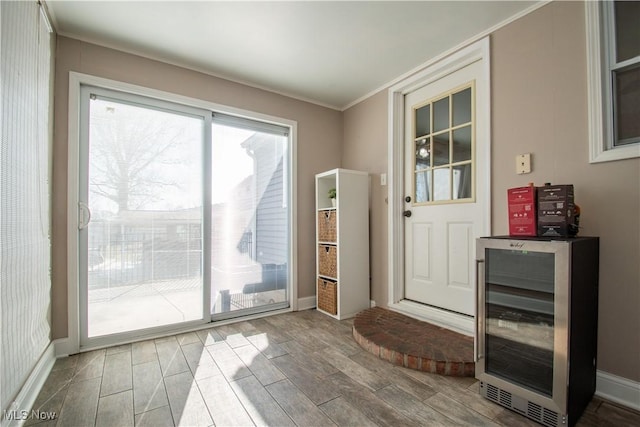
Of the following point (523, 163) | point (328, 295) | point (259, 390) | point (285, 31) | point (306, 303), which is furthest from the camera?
point (306, 303)

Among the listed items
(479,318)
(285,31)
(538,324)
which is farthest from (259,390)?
(285,31)

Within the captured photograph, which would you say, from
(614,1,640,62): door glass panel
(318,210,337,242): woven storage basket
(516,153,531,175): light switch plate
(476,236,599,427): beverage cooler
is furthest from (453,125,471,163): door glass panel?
(318,210,337,242): woven storage basket

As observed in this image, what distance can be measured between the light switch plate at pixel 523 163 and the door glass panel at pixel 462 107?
23.5 inches

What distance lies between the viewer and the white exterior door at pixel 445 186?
2383 millimetres

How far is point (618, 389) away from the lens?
63.4 inches

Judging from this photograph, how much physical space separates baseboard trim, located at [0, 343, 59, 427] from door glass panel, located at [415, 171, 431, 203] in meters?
2.99

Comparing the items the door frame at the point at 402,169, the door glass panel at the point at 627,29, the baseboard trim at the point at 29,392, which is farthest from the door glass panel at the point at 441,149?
the baseboard trim at the point at 29,392

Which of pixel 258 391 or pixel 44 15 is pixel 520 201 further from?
pixel 44 15

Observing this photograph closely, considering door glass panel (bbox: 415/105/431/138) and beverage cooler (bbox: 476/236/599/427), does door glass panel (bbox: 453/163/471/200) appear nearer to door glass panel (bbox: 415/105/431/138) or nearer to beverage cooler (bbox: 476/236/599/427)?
door glass panel (bbox: 415/105/431/138)

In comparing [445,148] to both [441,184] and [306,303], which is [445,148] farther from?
[306,303]

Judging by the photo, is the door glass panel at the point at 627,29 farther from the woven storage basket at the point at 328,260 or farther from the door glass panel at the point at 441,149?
the woven storage basket at the point at 328,260

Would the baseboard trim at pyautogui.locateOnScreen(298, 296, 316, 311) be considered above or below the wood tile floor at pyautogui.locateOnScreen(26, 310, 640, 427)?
above

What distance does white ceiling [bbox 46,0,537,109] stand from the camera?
78.1 inches

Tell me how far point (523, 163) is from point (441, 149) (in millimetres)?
763
